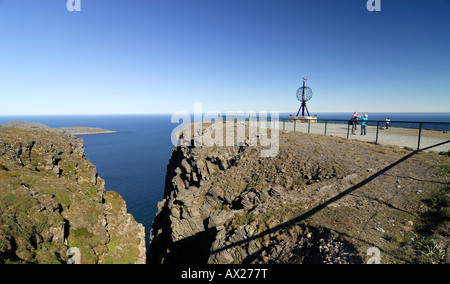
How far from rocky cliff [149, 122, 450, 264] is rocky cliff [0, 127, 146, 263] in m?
5.18

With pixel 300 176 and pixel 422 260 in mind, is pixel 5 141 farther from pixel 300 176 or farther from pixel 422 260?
pixel 422 260

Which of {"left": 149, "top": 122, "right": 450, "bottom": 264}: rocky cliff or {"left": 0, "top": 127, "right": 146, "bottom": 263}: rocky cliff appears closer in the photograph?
{"left": 149, "top": 122, "right": 450, "bottom": 264}: rocky cliff

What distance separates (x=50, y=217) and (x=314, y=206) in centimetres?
1799

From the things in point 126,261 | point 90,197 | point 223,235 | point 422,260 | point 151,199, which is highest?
point 422,260

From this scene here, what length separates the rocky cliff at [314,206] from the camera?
24.2 feet

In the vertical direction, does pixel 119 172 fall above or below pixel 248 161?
below

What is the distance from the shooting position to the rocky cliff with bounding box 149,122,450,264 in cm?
738

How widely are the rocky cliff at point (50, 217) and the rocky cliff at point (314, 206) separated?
518 cm

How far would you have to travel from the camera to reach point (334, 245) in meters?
7.31

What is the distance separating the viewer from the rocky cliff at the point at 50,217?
11.3 meters

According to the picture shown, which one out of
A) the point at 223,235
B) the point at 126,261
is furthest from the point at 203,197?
the point at 223,235

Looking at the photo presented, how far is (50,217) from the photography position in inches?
544

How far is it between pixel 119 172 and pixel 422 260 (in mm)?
80938

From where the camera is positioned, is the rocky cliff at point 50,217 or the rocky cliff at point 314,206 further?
the rocky cliff at point 50,217
